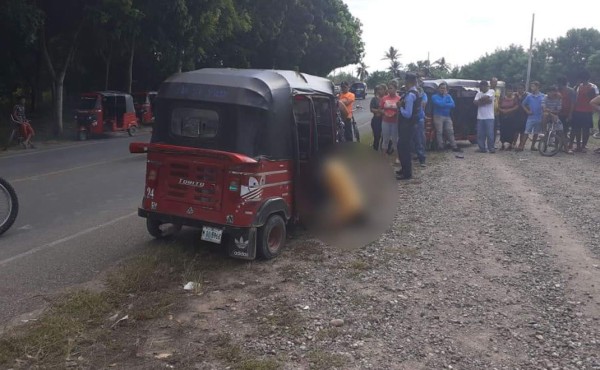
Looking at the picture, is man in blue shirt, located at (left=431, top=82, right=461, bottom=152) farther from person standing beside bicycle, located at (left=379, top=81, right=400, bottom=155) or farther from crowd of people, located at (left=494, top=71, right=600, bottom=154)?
person standing beside bicycle, located at (left=379, top=81, right=400, bottom=155)

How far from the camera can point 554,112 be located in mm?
14414

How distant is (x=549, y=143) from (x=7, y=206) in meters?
12.4

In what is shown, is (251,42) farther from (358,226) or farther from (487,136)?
(358,226)

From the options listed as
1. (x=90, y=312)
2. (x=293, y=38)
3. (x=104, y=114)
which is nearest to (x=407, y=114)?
(x=90, y=312)

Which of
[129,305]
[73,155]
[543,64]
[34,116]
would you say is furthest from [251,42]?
[543,64]

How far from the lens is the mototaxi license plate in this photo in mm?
5930

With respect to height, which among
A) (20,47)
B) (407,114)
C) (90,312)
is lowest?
(90,312)

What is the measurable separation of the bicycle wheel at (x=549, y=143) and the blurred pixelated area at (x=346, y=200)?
334 inches

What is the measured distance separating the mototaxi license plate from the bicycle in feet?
36.1

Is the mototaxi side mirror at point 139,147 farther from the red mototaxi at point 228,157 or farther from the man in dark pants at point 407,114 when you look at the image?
the man in dark pants at point 407,114

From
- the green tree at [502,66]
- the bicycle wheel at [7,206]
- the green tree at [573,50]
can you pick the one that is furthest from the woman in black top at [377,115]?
the green tree at [502,66]

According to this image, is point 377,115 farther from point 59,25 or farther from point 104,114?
point 59,25

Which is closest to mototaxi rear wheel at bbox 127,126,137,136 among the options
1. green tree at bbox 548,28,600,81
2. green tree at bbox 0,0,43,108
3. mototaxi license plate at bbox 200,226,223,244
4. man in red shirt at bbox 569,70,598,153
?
green tree at bbox 0,0,43,108

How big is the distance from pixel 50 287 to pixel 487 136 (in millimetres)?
12238
